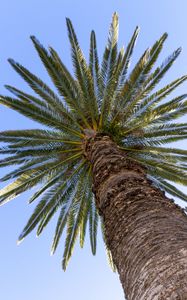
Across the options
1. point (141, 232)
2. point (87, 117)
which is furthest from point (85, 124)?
point (141, 232)

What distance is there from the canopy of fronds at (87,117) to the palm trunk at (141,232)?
388 centimetres

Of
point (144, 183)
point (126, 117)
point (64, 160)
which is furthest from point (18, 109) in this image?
point (144, 183)

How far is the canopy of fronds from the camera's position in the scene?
395 inches

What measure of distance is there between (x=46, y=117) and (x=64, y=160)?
4.30 feet

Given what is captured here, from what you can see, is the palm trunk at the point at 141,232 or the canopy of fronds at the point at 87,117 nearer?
the palm trunk at the point at 141,232

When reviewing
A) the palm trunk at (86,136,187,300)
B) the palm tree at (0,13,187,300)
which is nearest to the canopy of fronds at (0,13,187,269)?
the palm tree at (0,13,187,300)

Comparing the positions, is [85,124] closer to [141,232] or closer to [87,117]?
[87,117]

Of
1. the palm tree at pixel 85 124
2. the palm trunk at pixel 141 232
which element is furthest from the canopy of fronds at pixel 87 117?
the palm trunk at pixel 141 232

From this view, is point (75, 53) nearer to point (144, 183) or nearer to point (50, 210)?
point (50, 210)

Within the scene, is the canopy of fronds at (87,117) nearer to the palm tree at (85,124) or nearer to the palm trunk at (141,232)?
the palm tree at (85,124)

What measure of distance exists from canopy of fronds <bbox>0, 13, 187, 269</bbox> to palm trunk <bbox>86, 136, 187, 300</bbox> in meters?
Result: 3.88

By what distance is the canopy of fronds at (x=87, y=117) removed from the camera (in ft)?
32.9

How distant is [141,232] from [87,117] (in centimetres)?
651

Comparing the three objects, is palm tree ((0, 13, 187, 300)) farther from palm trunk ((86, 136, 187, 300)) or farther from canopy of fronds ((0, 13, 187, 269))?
palm trunk ((86, 136, 187, 300))
